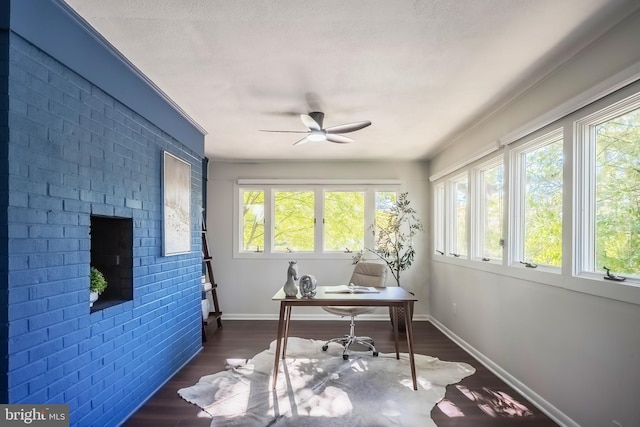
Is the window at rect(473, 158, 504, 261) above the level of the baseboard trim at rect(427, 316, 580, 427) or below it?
above

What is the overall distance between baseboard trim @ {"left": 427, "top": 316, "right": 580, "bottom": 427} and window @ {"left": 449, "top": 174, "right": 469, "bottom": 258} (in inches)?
41.7

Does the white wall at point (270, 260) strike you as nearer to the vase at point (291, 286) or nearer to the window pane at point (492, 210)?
the window pane at point (492, 210)

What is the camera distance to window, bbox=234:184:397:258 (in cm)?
541

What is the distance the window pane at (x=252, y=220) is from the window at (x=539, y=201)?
3.58 metres

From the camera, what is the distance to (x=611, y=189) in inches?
81.7

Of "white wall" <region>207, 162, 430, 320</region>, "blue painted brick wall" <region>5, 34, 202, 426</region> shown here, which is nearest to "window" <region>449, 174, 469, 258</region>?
"white wall" <region>207, 162, 430, 320</region>

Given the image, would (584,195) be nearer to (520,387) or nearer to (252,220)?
(520,387)

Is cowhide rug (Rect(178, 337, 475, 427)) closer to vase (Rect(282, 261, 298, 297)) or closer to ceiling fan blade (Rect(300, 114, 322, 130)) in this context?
vase (Rect(282, 261, 298, 297))

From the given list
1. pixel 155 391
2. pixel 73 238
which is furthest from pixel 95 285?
pixel 155 391

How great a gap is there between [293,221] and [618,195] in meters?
4.07

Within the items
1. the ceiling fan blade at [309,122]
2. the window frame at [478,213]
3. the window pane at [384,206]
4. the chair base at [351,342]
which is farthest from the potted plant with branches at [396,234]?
the ceiling fan blade at [309,122]

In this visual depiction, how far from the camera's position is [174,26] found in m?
1.95

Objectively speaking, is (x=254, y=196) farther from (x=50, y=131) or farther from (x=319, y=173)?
(x=50, y=131)

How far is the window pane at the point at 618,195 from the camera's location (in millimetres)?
1917
